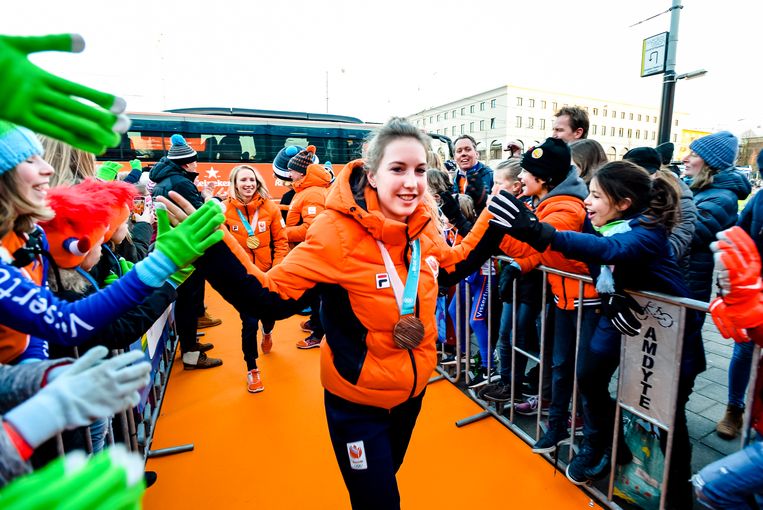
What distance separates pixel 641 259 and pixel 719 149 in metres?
2.06

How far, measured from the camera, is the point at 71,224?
1806 mm

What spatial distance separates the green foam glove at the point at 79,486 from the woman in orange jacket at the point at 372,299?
2.92ft

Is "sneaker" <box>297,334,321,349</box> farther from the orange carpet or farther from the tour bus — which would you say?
the tour bus

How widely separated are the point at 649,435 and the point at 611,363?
0.41 metres

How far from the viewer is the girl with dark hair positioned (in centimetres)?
204

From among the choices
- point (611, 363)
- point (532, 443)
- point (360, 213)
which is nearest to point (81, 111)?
point (360, 213)

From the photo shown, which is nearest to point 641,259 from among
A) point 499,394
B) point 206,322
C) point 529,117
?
point 499,394

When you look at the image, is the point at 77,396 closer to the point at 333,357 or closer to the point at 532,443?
the point at 333,357

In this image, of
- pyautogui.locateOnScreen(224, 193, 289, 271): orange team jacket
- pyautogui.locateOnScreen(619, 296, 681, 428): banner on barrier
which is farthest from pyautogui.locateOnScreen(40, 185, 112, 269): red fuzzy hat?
pyautogui.locateOnScreen(619, 296, 681, 428): banner on barrier

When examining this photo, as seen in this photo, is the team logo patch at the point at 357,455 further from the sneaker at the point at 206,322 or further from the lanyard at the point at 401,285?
the sneaker at the point at 206,322

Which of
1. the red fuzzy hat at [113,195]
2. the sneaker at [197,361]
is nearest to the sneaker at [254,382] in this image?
the sneaker at [197,361]

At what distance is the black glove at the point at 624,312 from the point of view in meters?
2.18

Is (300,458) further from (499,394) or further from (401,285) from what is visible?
(401,285)

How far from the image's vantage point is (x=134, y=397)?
1015 mm
